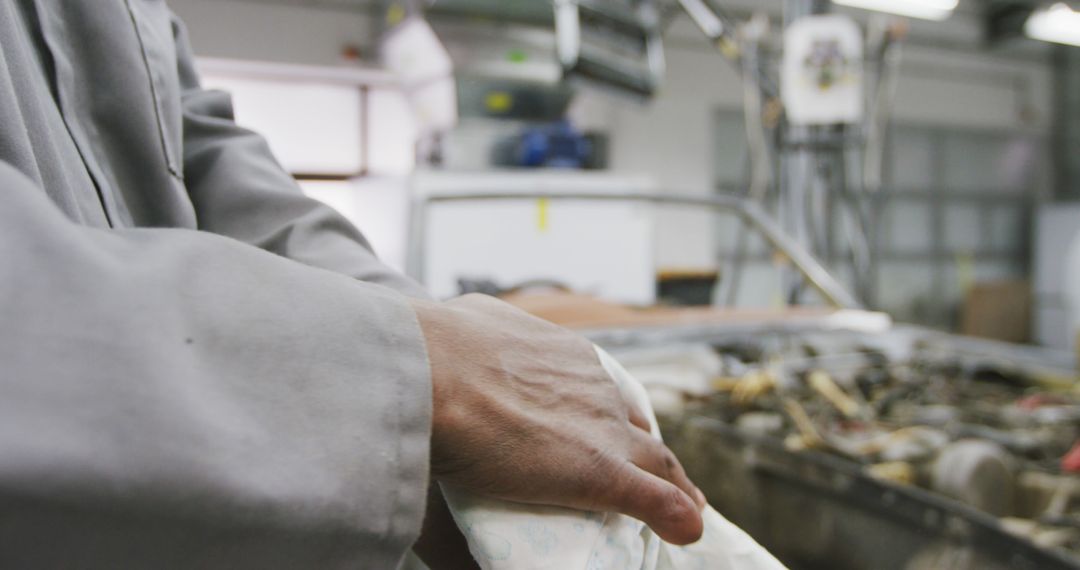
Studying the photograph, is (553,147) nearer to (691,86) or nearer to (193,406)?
(691,86)

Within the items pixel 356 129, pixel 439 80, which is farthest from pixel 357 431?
pixel 356 129

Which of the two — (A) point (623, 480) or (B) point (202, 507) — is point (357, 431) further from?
(A) point (623, 480)

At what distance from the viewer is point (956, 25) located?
316 inches

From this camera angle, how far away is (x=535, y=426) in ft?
1.52

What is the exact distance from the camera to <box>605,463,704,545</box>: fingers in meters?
0.48

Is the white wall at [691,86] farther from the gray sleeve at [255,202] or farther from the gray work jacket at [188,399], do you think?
the gray work jacket at [188,399]

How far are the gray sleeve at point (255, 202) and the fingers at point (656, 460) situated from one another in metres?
0.24

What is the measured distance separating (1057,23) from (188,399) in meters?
7.86

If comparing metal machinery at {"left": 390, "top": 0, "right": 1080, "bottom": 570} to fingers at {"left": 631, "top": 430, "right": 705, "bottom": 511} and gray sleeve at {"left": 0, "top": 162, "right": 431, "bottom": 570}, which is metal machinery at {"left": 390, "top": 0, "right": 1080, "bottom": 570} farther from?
gray sleeve at {"left": 0, "top": 162, "right": 431, "bottom": 570}

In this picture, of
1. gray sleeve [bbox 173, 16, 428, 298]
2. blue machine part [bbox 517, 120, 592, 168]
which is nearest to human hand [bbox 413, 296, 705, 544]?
gray sleeve [bbox 173, 16, 428, 298]

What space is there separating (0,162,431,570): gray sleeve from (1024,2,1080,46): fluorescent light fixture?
7295 millimetres

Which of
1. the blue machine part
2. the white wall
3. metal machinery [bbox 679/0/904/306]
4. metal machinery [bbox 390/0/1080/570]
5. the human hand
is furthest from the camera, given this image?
the blue machine part

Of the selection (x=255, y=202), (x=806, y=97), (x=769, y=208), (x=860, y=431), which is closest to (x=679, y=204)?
(x=860, y=431)

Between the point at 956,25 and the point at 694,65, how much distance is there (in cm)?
342
